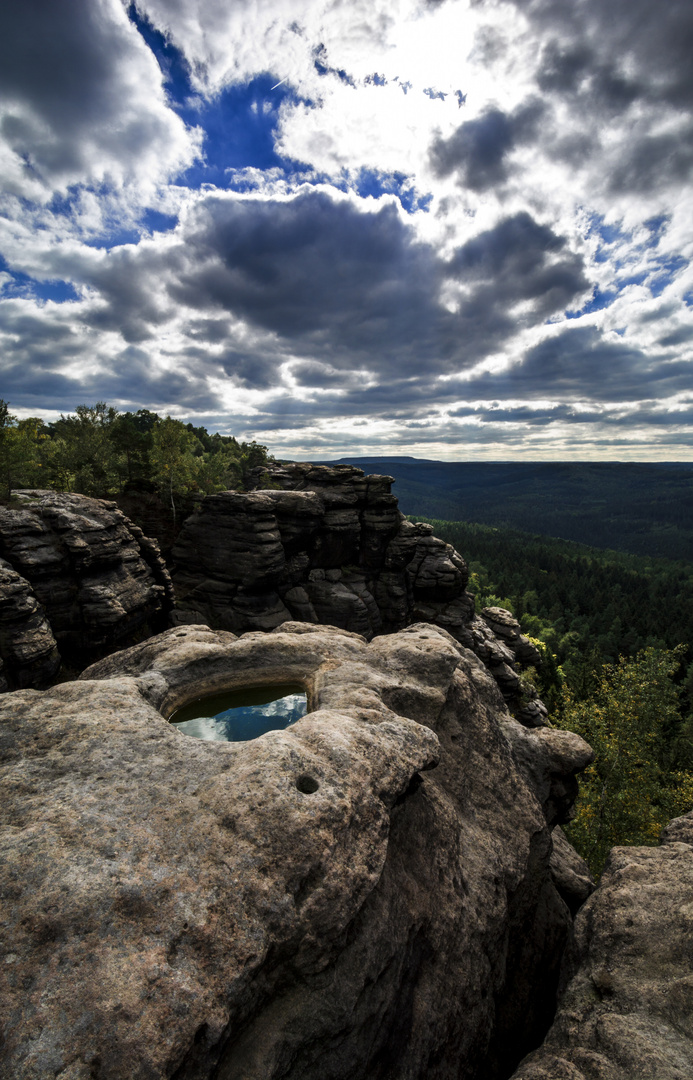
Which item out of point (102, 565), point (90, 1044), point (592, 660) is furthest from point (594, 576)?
point (90, 1044)

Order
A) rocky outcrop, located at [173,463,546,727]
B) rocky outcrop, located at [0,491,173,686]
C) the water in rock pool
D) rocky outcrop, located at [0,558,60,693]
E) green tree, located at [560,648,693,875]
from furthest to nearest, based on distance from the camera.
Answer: rocky outcrop, located at [173,463,546,727] → green tree, located at [560,648,693,875] → rocky outcrop, located at [0,491,173,686] → rocky outcrop, located at [0,558,60,693] → the water in rock pool

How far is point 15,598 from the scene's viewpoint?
75.9 feet

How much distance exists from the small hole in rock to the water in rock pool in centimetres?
489

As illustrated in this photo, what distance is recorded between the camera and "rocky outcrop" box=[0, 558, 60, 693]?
22.7 m

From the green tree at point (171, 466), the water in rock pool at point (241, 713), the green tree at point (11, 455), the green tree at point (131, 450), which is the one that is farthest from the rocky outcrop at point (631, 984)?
the green tree at point (131, 450)

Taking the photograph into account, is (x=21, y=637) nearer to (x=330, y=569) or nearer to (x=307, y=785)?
(x=307, y=785)

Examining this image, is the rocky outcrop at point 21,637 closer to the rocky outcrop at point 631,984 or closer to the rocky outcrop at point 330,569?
the rocky outcrop at point 330,569

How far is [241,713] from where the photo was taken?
47.0ft

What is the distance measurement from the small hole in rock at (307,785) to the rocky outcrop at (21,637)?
21337 mm

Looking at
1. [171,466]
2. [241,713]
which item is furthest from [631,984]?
[171,466]

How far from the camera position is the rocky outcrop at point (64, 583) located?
2323cm

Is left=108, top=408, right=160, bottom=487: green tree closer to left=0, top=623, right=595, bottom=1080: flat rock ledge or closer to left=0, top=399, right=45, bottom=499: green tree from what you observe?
left=0, top=399, right=45, bottom=499: green tree

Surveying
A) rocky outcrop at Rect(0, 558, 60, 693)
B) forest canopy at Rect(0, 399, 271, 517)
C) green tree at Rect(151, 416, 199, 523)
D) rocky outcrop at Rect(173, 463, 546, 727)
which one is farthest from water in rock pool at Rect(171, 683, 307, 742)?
green tree at Rect(151, 416, 199, 523)

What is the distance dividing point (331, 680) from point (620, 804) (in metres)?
23.3
